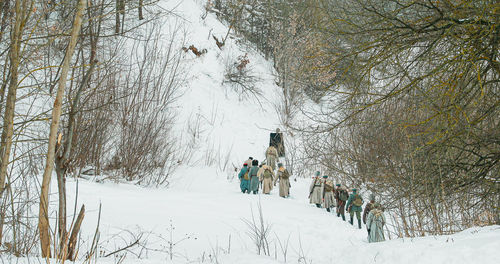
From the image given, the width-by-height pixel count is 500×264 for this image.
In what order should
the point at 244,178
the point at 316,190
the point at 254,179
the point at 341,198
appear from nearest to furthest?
the point at 341,198 → the point at 316,190 → the point at 244,178 → the point at 254,179

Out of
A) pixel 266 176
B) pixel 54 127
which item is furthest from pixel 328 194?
pixel 54 127

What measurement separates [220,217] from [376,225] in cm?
355

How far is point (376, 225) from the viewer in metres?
8.23

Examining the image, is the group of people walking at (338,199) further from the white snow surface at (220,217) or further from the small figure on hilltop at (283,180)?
the small figure on hilltop at (283,180)

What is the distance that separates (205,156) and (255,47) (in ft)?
47.8

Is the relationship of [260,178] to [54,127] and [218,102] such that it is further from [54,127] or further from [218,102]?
[54,127]

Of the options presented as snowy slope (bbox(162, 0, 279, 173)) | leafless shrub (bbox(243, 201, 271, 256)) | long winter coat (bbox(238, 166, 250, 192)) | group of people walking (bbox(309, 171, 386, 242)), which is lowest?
leafless shrub (bbox(243, 201, 271, 256))

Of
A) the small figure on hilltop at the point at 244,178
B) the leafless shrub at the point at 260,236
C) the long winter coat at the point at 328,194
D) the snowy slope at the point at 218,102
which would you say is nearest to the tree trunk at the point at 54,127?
the leafless shrub at the point at 260,236

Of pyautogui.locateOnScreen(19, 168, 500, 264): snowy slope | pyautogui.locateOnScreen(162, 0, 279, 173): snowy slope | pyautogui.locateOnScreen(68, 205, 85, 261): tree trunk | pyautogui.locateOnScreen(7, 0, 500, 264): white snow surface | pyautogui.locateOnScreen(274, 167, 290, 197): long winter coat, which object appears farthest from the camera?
pyautogui.locateOnScreen(162, 0, 279, 173): snowy slope

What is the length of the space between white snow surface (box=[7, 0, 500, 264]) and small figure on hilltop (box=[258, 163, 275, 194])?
36.7 inches

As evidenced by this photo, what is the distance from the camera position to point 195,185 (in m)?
16.2

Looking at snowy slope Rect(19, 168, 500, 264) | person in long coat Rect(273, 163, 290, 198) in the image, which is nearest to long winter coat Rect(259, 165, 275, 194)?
person in long coat Rect(273, 163, 290, 198)

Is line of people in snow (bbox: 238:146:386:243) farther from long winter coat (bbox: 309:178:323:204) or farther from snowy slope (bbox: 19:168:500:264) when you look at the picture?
snowy slope (bbox: 19:168:500:264)

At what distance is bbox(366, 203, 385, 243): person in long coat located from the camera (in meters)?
8.11
